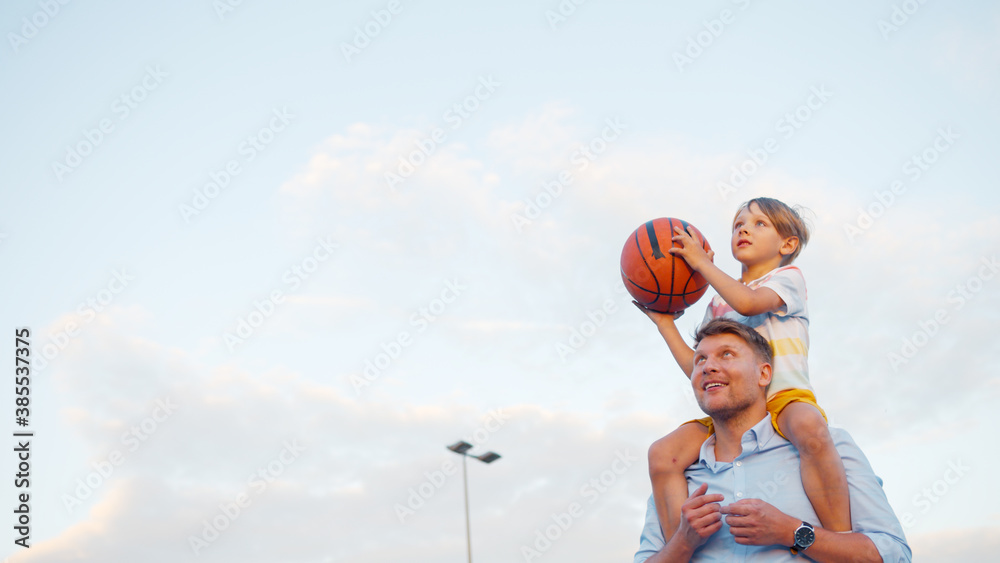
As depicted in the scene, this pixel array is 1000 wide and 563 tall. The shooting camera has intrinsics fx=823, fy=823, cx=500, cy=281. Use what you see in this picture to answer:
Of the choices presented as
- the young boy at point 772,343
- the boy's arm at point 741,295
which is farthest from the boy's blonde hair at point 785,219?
the boy's arm at point 741,295

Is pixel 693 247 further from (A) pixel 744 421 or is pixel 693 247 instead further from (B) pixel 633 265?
(A) pixel 744 421

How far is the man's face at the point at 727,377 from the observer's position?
457 centimetres

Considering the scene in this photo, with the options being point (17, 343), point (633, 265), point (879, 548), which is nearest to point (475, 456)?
point (17, 343)

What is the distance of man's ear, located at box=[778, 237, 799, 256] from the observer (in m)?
5.77

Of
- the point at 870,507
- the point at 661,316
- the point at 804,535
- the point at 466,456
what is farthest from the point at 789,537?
the point at 466,456

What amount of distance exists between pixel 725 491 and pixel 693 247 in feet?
6.12

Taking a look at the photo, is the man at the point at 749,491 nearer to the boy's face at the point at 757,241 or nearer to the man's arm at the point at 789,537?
the man's arm at the point at 789,537

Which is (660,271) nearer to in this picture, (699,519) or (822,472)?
(822,472)

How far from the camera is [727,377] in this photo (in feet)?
15.0

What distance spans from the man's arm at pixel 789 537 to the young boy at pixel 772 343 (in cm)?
19

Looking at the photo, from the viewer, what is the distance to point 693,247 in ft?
19.0

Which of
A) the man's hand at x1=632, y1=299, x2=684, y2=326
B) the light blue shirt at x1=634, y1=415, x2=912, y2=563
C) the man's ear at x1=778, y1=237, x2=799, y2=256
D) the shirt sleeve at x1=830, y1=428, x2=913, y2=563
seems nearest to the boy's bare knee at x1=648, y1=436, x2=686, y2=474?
the light blue shirt at x1=634, y1=415, x2=912, y2=563

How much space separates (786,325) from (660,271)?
0.98 m

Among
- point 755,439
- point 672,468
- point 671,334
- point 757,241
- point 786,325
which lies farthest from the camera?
point 671,334
